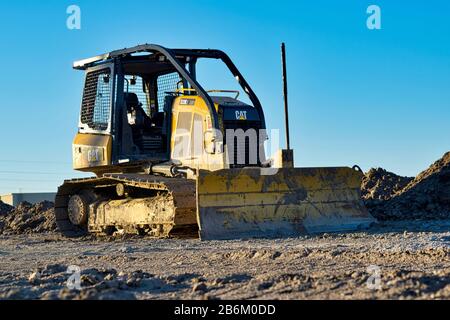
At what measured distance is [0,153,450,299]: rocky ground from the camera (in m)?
6.32

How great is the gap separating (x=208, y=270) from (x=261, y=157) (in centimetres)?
613

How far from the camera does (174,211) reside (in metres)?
12.6

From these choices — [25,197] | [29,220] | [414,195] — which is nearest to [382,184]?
[414,195]

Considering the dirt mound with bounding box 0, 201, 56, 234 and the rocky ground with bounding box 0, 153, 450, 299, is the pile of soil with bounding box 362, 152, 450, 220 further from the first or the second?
the dirt mound with bounding box 0, 201, 56, 234

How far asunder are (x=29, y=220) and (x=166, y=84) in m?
6.59

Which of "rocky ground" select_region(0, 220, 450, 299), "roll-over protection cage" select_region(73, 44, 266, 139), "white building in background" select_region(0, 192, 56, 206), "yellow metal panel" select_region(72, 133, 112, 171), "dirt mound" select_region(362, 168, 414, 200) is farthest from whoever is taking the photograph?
"white building in background" select_region(0, 192, 56, 206)

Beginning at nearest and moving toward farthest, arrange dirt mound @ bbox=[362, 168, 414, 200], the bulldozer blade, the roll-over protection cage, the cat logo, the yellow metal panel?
the bulldozer blade < the roll-over protection cage < the cat logo < the yellow metal panel < dirt mound @ bbox=[362, 168, 414, 200]

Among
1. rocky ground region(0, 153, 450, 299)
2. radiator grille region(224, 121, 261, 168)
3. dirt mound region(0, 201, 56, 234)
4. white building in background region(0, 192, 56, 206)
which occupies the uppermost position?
radiator grille region(224, 121, 261, 168)

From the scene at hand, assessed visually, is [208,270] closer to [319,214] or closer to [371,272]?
[371,272]

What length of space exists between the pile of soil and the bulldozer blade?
9.43ft

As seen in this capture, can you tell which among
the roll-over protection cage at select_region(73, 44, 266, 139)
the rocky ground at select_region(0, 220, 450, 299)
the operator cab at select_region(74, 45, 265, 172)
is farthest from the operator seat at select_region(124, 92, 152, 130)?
the rocky ground at select_region(0, 220, 450, 299)

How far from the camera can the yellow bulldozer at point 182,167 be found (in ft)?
42.2

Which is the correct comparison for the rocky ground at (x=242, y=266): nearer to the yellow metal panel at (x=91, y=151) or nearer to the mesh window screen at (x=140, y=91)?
the yellow metal panel at (x=91, y=151)
